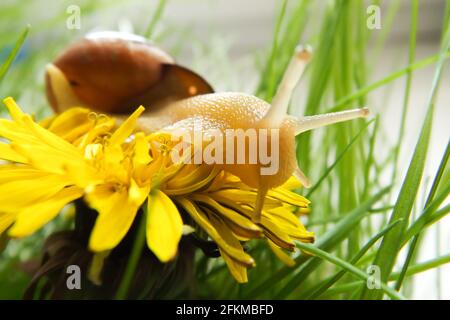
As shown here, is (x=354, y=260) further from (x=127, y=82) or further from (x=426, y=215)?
(x=127, y=82)

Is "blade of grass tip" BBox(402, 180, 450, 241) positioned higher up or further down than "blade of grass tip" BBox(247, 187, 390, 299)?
higher up

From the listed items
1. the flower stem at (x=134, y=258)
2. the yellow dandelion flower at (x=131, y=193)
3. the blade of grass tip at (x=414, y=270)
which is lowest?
the blade of grass tip at (x=414, y=270)

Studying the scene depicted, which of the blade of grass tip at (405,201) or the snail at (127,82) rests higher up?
the snail at (127,82)

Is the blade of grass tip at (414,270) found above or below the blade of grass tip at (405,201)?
below

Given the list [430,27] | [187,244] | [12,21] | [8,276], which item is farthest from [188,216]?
[430,27]

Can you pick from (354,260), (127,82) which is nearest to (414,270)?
(354,260)

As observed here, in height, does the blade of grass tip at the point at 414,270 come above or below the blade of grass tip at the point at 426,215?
below

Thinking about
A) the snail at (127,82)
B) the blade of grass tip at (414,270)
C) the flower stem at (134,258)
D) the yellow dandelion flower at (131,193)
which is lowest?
the blade of grass tip at (414,270)

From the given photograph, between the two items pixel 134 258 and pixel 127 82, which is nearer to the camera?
pixel 134 258
